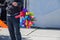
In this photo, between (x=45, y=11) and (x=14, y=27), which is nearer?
(x=14, y=27)

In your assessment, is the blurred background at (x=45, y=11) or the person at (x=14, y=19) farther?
the blurred background at (x=45, y=11)

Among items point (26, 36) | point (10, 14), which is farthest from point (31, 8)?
point (10, 14)

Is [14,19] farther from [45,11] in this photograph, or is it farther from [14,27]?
[45,11]

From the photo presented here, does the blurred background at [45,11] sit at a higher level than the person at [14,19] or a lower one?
lower

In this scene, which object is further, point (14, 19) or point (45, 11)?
point (45, 11)

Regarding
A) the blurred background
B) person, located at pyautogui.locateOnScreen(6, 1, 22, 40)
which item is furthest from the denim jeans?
the blurred background

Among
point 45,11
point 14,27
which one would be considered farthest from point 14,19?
point 45,11

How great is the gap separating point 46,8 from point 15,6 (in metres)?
5.31

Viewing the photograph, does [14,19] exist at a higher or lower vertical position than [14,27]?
higher

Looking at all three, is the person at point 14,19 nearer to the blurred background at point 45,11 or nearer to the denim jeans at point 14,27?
the denim jeans at point 14,27

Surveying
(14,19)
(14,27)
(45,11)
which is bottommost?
(45,11)

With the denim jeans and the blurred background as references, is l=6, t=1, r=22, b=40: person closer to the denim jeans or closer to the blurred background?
the denim jeans

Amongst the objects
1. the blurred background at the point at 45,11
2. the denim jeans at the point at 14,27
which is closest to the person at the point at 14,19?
the denim jeans at the point at 14,27

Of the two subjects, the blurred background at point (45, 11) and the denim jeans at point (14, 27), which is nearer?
the denim jeans at point (14, 27)
